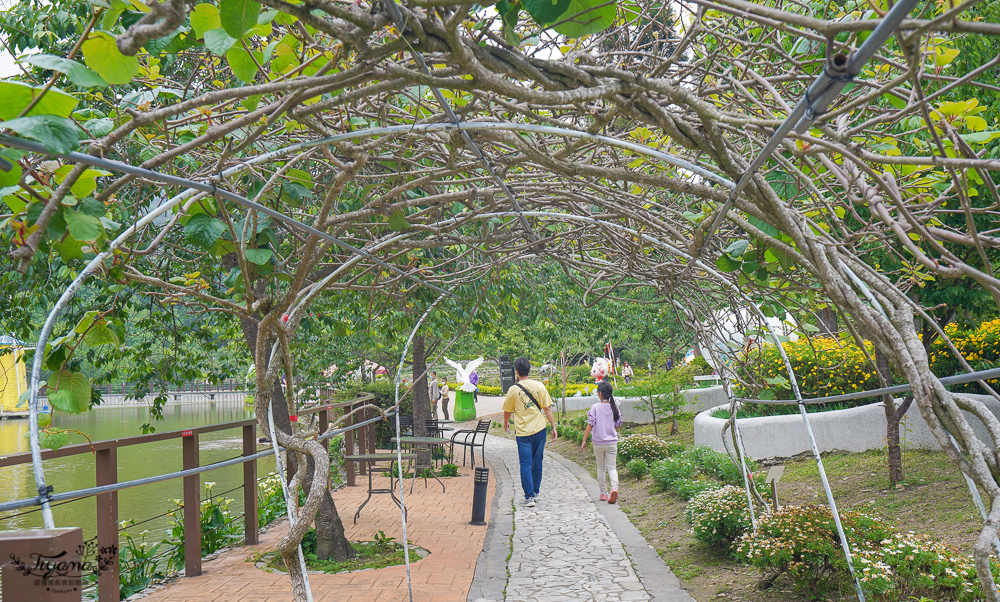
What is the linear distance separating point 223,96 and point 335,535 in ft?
16.0

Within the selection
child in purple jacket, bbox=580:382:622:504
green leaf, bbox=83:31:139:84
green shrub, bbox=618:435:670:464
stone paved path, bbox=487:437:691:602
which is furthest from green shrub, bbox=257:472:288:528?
green leaf, bbox=83:31:139:84

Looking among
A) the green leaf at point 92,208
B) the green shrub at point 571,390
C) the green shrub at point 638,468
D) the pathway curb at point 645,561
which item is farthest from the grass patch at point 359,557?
the green shrub at point 571,390

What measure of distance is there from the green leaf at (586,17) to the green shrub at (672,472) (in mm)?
7237

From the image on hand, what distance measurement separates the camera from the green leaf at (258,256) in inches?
110

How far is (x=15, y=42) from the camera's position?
6.07 m

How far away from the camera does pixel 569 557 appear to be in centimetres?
608

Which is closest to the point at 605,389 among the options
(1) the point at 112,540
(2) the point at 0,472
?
(1) the point at 112,540

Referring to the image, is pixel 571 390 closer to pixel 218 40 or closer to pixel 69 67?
pixel 218 40

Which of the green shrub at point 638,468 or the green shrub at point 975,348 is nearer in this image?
the green shrub at point 975,348

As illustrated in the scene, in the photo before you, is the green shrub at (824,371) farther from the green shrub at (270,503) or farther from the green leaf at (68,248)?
the green leaf at (68,248)

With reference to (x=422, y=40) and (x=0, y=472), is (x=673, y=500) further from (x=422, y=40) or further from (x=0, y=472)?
(x=0, y=472)

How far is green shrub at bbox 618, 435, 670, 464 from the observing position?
10.4m

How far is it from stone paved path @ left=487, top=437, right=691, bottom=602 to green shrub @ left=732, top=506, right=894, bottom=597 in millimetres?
832

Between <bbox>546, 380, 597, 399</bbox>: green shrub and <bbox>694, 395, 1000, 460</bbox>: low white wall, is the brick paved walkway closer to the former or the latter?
<bbox>694, 395, 1000, 460</bbox>: low white wall
